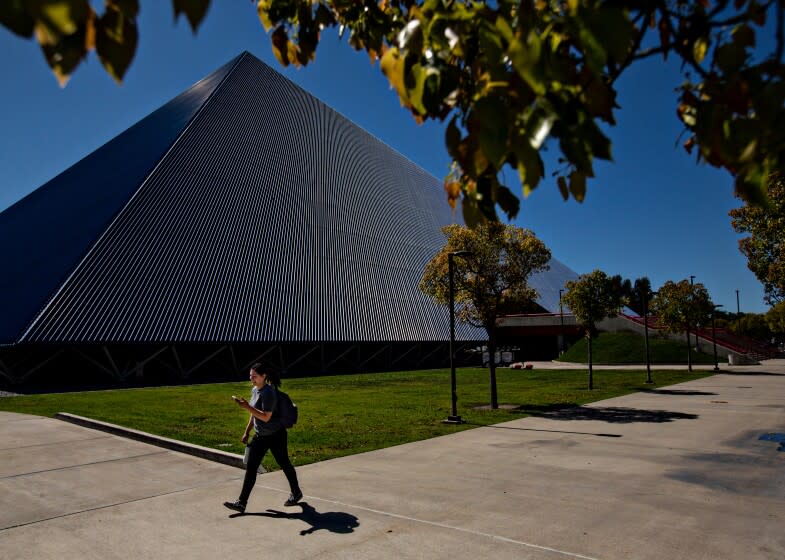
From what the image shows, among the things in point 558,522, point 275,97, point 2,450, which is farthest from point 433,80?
point 275,97

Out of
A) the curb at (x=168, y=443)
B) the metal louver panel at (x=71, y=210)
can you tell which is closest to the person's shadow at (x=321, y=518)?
the curb at (x=168, y=443)

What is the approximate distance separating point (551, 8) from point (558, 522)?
5564mm

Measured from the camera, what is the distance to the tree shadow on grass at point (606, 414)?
14.7m

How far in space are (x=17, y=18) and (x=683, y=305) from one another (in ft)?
124

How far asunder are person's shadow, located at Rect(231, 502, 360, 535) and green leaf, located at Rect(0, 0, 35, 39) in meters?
5.59

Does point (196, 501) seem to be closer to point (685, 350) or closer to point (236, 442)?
point (236, 442)

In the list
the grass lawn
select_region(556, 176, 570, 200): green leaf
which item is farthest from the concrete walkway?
select_region(556, 176, 570, 200): green leaf

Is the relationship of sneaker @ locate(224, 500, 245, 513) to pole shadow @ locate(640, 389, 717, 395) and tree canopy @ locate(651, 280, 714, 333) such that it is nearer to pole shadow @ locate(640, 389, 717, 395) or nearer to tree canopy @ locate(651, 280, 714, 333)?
pole shadow @ locate(640, 389, 717, 395)

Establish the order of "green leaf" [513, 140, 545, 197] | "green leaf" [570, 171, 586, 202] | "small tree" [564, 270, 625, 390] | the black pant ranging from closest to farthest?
"green leaf" [513, 140, 545, 197] < "green leaf" [570, 171, 586, 202] < the black pant < "small tree" [564, 270, 625, 390]

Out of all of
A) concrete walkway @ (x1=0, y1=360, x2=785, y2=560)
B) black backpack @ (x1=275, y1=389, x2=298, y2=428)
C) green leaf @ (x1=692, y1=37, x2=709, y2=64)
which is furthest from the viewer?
black backpack @ (x1=275, y1=389, x2=298, y2=428)

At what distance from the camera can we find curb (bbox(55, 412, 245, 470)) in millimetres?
8961

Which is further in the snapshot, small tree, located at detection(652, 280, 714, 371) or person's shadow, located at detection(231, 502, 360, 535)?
small tree, located at detection(652, 280, 714, 371)

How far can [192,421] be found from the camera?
14086 millimetres

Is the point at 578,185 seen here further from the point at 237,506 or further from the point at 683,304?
the point at 683,304
